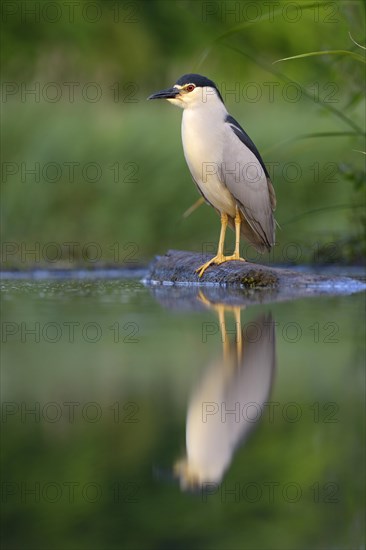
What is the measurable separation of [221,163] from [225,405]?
3972mm

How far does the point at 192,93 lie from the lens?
7.12m

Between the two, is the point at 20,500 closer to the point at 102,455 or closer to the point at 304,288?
the point at 102,455

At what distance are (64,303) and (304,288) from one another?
138 centimetres

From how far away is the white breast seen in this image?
6.91m

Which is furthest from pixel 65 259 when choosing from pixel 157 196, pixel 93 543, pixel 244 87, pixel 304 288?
pixel 93 543

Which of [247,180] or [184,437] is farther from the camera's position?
[247,180]

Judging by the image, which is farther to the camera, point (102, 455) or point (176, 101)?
point (176, 101)

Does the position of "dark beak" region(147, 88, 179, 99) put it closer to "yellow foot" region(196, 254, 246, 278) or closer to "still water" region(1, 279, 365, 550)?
"yellow foot" region(196, 254, 246, 278)

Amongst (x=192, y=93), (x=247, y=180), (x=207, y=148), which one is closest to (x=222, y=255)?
(x=247, y=180)

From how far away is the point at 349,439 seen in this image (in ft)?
8.70

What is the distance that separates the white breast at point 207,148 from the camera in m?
6.91

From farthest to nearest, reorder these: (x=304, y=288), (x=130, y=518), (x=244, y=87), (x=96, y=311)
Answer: (x=244, y=87), (x=304, y=288), (x=96, y=311), (x=130, y=518)

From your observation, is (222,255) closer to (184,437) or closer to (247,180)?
(247,180)

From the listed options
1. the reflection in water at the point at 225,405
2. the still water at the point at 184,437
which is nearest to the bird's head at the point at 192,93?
the still water at the point at 184,437
